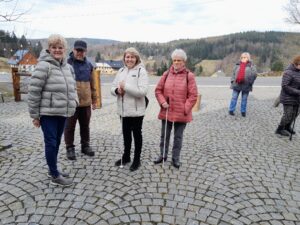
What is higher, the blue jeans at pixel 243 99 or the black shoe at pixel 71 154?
the blue jeans at pixel 243 99

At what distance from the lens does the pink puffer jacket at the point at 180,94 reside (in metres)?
4.10

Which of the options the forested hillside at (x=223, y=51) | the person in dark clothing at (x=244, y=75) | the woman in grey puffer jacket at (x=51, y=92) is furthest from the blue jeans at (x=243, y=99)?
the forested hillside at (x=223, y=51)

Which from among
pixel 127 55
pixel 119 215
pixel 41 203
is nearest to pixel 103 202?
pixel 119 215

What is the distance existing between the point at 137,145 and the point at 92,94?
1209 millimetres

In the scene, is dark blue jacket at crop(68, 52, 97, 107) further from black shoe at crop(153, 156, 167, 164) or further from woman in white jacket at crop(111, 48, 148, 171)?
black shoe at crop(153, 156, 167, 164)

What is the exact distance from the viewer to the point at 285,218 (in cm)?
308

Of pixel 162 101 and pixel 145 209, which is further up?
pixel 162 101

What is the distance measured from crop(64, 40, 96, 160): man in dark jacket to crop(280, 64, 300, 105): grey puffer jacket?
3931mm

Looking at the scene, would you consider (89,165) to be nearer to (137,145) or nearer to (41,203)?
(137,145)

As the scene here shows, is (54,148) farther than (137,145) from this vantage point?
No

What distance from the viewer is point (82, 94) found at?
442cm

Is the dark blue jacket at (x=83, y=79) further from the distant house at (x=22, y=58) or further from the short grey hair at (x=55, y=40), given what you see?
the distant house at (x=22, y=58)

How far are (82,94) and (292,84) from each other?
427 centimetres

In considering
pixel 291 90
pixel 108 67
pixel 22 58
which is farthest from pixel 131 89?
pixel 108 67
